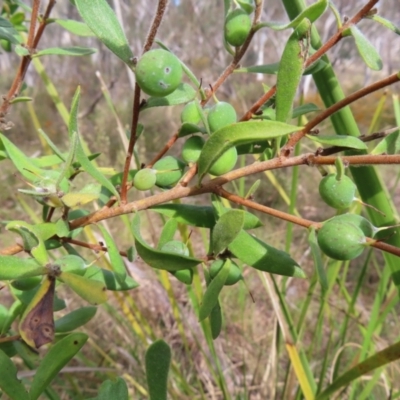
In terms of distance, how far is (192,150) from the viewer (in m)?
0.39

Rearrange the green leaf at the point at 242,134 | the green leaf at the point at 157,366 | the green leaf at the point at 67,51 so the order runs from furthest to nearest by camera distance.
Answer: the green leaf at the point at 67,51, the green leaf at the point at 157,366, the green leaf at the point at 242,134

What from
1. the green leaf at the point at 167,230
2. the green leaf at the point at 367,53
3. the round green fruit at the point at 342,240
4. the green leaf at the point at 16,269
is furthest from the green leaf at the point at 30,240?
the green leaf at the point at 367,53

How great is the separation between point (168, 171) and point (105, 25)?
0.14 m

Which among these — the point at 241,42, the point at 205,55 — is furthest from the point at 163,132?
the point at 241,42

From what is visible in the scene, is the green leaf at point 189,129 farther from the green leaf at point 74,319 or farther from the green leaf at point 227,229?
the green leaf at point 74,319

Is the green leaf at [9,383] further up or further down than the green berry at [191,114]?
further down

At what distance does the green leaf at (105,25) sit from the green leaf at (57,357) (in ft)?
0.76

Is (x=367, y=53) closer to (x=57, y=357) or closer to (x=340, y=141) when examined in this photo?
(x=340, y=141)

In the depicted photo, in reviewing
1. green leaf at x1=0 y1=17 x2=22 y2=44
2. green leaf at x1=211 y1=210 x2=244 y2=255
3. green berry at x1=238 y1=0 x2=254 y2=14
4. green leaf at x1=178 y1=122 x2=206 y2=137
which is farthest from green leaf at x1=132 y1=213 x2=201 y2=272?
green leaf at x1=0 y1=17 x2=22 y2=44

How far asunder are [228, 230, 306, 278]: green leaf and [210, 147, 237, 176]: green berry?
59 mm

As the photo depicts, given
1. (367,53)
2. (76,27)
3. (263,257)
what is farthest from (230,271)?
(76,27)

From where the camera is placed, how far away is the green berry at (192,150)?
0.39 metres

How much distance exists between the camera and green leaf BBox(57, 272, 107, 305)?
1.01 ft

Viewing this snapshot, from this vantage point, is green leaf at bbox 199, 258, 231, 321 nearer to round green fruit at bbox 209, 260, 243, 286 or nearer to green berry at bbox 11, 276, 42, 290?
round green fruit at bbox 209, 260, 243, 286
